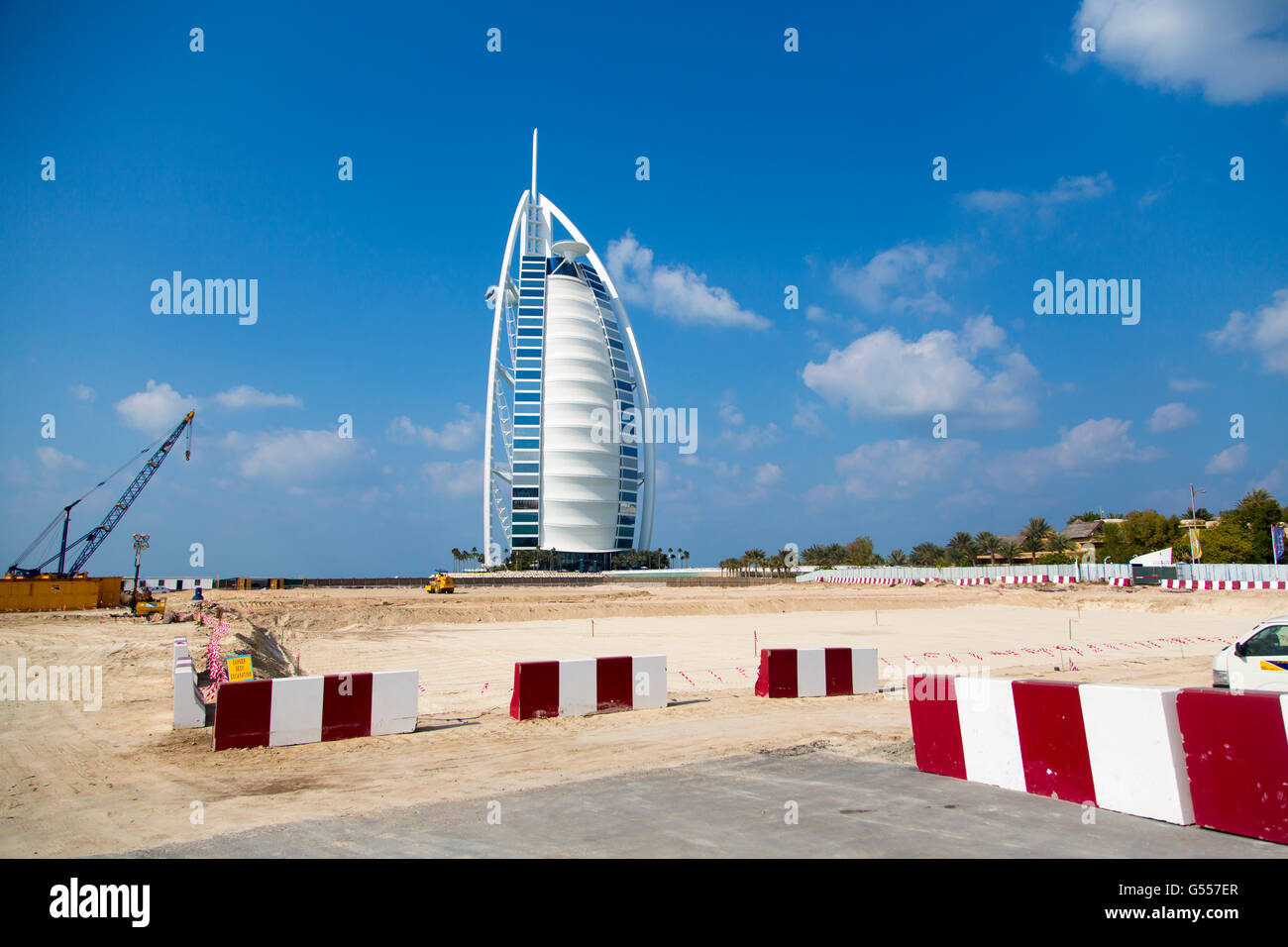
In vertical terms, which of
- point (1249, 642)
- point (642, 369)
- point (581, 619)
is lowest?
point (581, 619)

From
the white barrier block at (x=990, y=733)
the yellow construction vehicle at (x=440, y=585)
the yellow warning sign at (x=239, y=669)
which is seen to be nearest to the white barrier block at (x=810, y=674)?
the white barrier block at (x=990, y=733)

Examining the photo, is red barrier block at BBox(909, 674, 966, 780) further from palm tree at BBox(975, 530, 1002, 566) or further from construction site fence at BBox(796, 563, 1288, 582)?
palm tree at BBox(975, 530, 1002, 566)

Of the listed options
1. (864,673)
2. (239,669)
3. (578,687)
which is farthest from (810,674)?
(239,669)

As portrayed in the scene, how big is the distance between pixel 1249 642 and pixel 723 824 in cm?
948

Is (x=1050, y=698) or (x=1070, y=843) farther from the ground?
(x=1050, y=698)

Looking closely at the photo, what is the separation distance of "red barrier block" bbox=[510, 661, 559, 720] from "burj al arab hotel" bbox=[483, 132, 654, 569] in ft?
355

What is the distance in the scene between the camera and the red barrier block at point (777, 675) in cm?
1407

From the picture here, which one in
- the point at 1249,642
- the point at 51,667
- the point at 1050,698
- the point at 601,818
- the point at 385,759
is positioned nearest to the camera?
the point at 601,818

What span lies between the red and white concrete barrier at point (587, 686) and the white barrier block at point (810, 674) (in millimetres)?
2658

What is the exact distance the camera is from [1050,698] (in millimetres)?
7332

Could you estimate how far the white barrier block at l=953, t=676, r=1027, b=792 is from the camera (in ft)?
25.1

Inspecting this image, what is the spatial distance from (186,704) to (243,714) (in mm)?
1483
